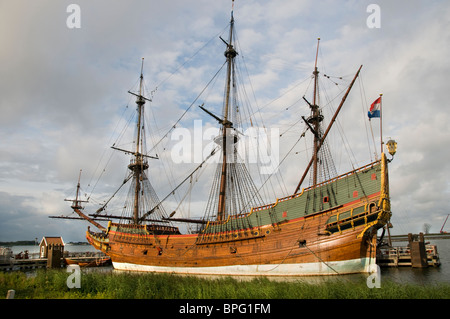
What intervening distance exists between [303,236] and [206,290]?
10778 mm

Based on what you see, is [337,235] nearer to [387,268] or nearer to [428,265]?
[387,268]

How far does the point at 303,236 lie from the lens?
2091cm

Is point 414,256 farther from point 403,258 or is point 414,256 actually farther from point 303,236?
point 303,236

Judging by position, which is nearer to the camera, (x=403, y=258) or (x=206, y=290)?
(x=206, y=290)

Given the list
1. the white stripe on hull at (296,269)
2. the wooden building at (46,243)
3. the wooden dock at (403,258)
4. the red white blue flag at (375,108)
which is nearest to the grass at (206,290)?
the white stripe on hull at (296,269)

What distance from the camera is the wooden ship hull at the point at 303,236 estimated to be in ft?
62.6

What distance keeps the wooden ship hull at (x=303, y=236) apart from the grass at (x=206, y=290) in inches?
239

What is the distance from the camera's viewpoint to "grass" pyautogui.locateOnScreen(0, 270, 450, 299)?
10805 millimetres

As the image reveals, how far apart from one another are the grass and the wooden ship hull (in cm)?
608
